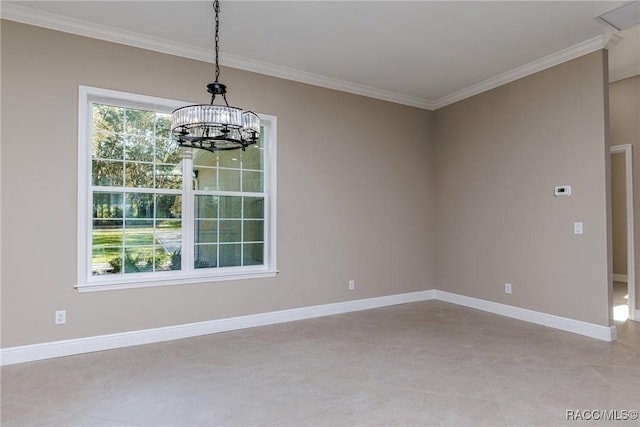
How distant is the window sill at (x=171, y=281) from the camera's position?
3451mm

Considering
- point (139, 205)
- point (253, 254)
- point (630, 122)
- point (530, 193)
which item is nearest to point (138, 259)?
point (139, 205)

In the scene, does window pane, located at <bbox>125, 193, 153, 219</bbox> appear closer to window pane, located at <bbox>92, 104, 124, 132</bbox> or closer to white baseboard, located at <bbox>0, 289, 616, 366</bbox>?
window pane, located at <bbox>92, 104, 124, 132</bbox>

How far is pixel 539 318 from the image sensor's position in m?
4.26

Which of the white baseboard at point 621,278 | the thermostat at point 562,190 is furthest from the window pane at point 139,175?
the white baseboard at point 621,278

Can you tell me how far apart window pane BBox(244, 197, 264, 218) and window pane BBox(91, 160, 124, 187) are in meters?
1.32

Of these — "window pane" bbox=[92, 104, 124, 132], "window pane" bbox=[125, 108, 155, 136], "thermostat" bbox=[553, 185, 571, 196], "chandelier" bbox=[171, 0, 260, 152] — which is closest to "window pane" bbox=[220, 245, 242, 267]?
"window pane" bbox=[125, 108, 155, 136]

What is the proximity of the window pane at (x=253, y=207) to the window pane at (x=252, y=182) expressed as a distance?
0.11 metres

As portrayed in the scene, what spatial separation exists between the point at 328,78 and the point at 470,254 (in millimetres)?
3069

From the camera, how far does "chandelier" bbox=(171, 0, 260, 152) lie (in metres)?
2.31

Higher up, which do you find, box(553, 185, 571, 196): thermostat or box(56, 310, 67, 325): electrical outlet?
box(553, 185, 571, 196): thermostat

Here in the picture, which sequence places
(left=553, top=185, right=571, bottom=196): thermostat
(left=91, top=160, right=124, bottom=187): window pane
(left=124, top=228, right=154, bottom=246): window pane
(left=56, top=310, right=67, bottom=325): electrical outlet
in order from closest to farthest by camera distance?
1. (left=56, top=310, right=67, bottom=325): electrical outlet
2. (left=91, top=160, right=124, bottom=187): window pane
3. (left=124, top=228, right=154, bottom=246): window pane
4. (left=553, top=185, right=571, bottom=196): thermostat

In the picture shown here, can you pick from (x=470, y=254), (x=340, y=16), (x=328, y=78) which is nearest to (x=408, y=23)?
(x=340, y=16)

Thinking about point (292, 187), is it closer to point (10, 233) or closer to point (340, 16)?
point (340, 16)

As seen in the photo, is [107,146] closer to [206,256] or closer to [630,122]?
[206,256]
